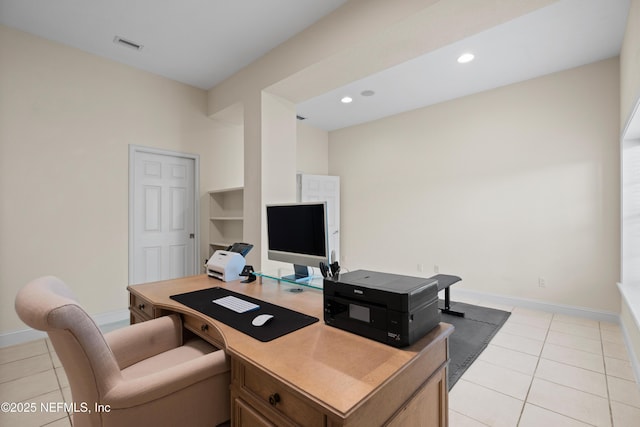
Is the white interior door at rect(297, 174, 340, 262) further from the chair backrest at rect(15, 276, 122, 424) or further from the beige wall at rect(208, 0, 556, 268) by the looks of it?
the chair backrest at rect(15, 276, 122, 424)

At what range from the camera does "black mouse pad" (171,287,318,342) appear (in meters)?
1.30

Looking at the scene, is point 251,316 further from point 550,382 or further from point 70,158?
point 70,158

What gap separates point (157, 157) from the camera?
3848 mm

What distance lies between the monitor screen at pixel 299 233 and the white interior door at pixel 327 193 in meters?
3.15

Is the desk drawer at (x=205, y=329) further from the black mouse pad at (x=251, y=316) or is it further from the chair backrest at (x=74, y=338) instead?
the chair backrest at (x=74, y=338)

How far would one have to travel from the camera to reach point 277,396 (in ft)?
3.26

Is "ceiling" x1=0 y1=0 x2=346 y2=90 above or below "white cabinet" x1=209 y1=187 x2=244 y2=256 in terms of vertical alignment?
above

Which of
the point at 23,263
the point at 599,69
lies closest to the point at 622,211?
the point at 599,69

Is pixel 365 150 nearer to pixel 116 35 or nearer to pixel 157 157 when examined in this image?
pixel 157 157

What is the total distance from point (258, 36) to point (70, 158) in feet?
7.83

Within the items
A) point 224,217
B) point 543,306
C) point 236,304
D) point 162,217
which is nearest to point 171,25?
point 162,217

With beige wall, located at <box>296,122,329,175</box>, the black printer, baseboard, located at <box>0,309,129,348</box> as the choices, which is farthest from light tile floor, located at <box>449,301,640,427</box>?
beige wall, located at <box>296,122,329,175</box>

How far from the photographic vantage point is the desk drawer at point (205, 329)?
1.37 meters

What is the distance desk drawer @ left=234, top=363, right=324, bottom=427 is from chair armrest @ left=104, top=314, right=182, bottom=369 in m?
0.69
